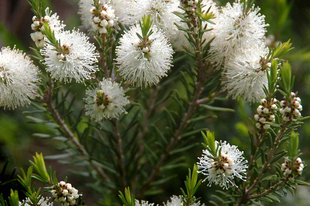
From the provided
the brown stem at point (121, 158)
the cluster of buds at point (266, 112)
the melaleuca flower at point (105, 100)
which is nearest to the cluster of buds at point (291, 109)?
the cluster of buds at point (266, 112)

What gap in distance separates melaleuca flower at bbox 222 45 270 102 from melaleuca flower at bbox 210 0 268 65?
0.01 m

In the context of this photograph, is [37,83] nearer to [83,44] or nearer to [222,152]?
[83,44]

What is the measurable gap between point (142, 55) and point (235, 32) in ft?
0.60

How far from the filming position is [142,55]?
0.67 m

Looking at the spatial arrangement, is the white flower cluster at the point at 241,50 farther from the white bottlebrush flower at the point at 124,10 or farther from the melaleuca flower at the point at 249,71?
the white bottlebrush flower at the point at 124,10

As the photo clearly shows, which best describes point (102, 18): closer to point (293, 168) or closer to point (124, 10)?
point (124, 10)

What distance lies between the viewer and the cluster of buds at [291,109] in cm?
59

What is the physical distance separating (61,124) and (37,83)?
139 millimetres

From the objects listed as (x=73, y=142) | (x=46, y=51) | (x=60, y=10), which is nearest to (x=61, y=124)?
(x=73, y=142)

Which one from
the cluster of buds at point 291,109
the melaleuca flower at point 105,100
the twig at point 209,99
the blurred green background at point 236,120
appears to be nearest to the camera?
the cluster of buds at point 291,109

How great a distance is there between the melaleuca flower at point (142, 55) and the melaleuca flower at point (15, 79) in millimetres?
172

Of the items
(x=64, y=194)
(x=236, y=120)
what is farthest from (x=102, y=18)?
(x=236, y=120)

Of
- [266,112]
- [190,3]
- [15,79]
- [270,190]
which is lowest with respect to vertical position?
[270,190]

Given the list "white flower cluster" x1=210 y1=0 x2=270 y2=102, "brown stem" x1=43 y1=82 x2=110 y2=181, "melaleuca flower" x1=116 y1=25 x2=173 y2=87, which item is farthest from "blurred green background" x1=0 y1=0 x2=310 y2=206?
"melaleuca flower" x1=116 y1=25 x2=173 y2=87
